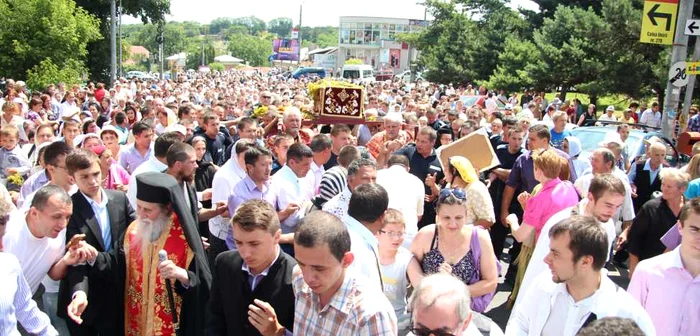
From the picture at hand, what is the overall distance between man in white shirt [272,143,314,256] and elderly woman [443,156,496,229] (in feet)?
4.22

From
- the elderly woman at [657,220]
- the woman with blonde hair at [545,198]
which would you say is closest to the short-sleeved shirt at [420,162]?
the woman with blonde hair at [545,198]

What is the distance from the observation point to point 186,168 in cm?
513

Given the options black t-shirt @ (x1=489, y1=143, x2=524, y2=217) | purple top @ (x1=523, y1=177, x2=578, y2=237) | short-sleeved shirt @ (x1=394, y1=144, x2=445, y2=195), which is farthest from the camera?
black t-shirt @ (x1=489, y1=143, x2=524, y2=217)

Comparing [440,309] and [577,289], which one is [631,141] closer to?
[577,289]

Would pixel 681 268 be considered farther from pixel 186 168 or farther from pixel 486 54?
pixel 486 54

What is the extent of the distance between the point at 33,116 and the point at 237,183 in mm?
8962

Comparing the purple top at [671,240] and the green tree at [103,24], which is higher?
the green tree at [103,24]

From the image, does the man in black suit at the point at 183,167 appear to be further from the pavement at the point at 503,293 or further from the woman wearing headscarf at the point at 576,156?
the woman wearing headscarf at the point at 576,156

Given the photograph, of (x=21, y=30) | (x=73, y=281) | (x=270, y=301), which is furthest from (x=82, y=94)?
(x=270, y=301)

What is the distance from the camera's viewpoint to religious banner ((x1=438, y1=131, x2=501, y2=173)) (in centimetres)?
738

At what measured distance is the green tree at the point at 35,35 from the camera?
21859 mm

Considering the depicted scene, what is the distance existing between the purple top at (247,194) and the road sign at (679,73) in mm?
10872

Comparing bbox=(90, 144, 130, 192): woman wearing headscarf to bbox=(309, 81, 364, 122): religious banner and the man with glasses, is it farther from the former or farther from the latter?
the man with glasses

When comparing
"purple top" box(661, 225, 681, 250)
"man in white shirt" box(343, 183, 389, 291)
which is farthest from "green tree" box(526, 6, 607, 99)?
"man in white shirt" box(343, 183, 389, 291)
